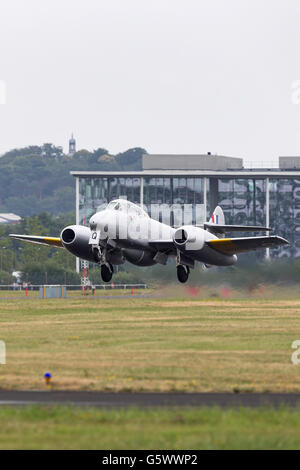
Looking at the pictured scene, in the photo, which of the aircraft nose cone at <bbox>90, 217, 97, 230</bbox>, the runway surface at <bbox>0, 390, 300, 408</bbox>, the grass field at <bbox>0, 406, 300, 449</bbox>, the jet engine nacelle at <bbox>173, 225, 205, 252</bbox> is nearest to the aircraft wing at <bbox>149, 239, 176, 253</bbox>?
the jet engine nacelle at <bbox>173, 225, 205, 252</bbox>

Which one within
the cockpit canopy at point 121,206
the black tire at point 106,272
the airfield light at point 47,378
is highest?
the cockpit canopy at point 121,206

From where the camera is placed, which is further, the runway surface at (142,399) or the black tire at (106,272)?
the black tire at (106,272)

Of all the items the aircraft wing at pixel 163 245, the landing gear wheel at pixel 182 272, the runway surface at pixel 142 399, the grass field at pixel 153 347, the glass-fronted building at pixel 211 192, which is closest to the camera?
the runway surface at pixel 142 399

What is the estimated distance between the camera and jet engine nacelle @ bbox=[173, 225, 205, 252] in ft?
142

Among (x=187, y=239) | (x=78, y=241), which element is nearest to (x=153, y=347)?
(x=78, y=241)

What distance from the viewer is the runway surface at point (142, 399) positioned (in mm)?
17938

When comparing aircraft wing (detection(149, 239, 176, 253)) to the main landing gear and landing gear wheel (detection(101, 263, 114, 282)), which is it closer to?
the main landing gear

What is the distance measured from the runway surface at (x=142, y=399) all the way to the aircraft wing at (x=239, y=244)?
990 inches

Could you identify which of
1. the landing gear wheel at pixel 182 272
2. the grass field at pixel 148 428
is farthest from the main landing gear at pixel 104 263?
the grass field at pixel 148 428

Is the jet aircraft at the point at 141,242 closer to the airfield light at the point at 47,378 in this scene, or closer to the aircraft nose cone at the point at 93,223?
the aircraft nose cone at the point at 93,223

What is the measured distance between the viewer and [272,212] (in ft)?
351

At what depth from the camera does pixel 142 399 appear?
60.8ft

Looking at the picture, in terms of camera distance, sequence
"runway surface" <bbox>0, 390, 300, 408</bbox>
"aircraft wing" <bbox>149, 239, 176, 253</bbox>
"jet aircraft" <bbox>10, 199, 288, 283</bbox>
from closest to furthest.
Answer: "runway surface" <bbox>0, 390, 300, 408</bbox> < "jet aircraft" <bbox>10, 199, 288, 283</bbox> < "aircraft wing" <bbox>149, 239, 176, 253</bbox>

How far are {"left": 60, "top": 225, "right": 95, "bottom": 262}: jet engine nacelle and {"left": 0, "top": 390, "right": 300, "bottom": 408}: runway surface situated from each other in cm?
2289
